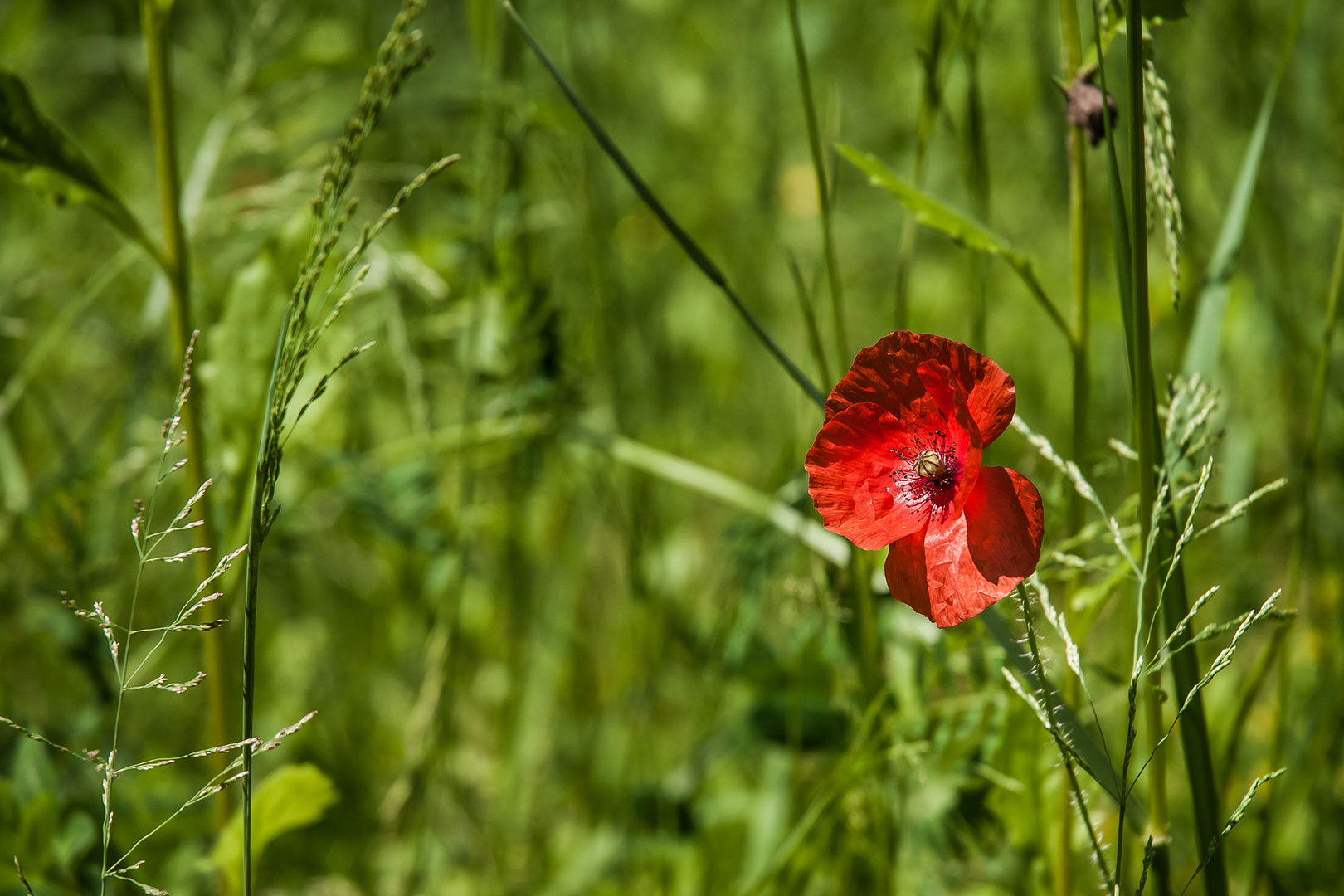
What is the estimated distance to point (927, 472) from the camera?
66cm

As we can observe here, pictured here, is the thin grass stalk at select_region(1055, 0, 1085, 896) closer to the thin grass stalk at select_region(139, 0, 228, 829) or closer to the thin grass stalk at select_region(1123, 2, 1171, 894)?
the thin grass stalk at select_region(1123, 2, 1171, 894)

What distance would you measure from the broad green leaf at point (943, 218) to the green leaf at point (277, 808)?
2.25 ft

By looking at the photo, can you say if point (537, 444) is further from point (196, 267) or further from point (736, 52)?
point (736, 52)

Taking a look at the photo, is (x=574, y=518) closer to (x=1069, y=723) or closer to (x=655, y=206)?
(x=655, y=206)

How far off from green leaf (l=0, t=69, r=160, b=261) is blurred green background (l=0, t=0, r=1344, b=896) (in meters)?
0.13

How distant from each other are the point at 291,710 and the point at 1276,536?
1.62m

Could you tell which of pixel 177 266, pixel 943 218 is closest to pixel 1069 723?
pixel 943 218

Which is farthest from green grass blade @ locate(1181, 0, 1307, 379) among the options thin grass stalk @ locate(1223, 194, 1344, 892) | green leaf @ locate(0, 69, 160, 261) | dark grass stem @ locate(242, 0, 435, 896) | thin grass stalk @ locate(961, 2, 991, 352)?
green leaf @ locate(0, 69, 160, 261)

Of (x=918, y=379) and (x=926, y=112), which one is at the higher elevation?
(x=926, y=112)

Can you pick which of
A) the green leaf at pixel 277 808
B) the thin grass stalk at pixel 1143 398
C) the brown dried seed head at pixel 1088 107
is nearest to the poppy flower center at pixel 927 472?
the thin grass stalk at pixel 1143 398

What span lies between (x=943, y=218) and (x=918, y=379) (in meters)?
0.15

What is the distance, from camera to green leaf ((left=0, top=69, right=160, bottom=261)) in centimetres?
82

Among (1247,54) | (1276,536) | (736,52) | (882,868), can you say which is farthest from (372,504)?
(736,52)

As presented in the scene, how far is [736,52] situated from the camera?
2.80 meters
